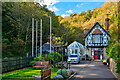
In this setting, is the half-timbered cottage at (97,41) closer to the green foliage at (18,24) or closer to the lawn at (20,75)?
the green foliage at (18,24)

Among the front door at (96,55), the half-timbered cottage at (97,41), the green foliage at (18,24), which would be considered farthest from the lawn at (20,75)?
the front door at (96,55)

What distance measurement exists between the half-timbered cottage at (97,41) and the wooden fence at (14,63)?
2036cm

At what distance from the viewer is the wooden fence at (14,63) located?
750 inches

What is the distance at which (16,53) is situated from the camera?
132ft

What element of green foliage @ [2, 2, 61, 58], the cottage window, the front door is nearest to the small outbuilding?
the front door

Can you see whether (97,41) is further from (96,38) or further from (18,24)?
(18,24)

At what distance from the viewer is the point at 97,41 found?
4222cm

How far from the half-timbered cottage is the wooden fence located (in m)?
20.4

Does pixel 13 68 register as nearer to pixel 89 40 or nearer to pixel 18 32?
pixel 18 32

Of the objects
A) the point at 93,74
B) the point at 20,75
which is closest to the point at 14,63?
the point at 20,75

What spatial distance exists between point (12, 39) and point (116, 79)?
96.9ft

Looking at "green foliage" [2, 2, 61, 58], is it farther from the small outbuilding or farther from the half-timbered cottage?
the half-timbered cottage

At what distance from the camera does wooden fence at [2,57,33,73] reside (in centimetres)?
1905

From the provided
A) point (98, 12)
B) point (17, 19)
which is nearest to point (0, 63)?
point (17, 19)
